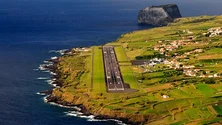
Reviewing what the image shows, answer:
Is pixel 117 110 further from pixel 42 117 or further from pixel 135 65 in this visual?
pixel 135 65

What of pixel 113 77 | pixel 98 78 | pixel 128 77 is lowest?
pixel 128 77

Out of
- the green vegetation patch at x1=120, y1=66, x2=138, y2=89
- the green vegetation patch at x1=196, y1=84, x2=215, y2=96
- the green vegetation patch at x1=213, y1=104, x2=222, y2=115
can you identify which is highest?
the green vegetation patch at x1=120, y1=66, x2=138, y2=89

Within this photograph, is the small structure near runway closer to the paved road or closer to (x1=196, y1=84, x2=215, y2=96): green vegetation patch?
the paved road

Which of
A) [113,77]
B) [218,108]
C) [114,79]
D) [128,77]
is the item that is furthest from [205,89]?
[113,77]

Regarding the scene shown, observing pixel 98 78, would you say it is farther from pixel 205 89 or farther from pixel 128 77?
pixel 205 89

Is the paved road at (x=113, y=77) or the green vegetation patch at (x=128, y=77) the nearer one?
the paved road at (x=113, y=77)

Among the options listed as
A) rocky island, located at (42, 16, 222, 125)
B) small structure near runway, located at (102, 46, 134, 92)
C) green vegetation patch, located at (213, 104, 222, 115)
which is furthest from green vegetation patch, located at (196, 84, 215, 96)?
small structure near runway, located at (102, 46, 134, 92)

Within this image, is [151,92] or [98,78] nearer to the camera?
[151,92]

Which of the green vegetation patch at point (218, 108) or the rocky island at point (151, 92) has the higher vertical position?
the rocky island at point (151, 92)

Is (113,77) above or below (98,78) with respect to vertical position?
below

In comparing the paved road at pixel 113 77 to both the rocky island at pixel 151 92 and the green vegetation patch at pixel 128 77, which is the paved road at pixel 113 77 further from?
the green vegetation patch at pixel 128 77

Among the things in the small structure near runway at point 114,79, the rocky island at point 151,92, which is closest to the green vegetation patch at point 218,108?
the rocky island at point 151,92

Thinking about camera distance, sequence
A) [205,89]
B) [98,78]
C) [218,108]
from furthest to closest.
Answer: [98,78] < [205,89] < [218,108]
